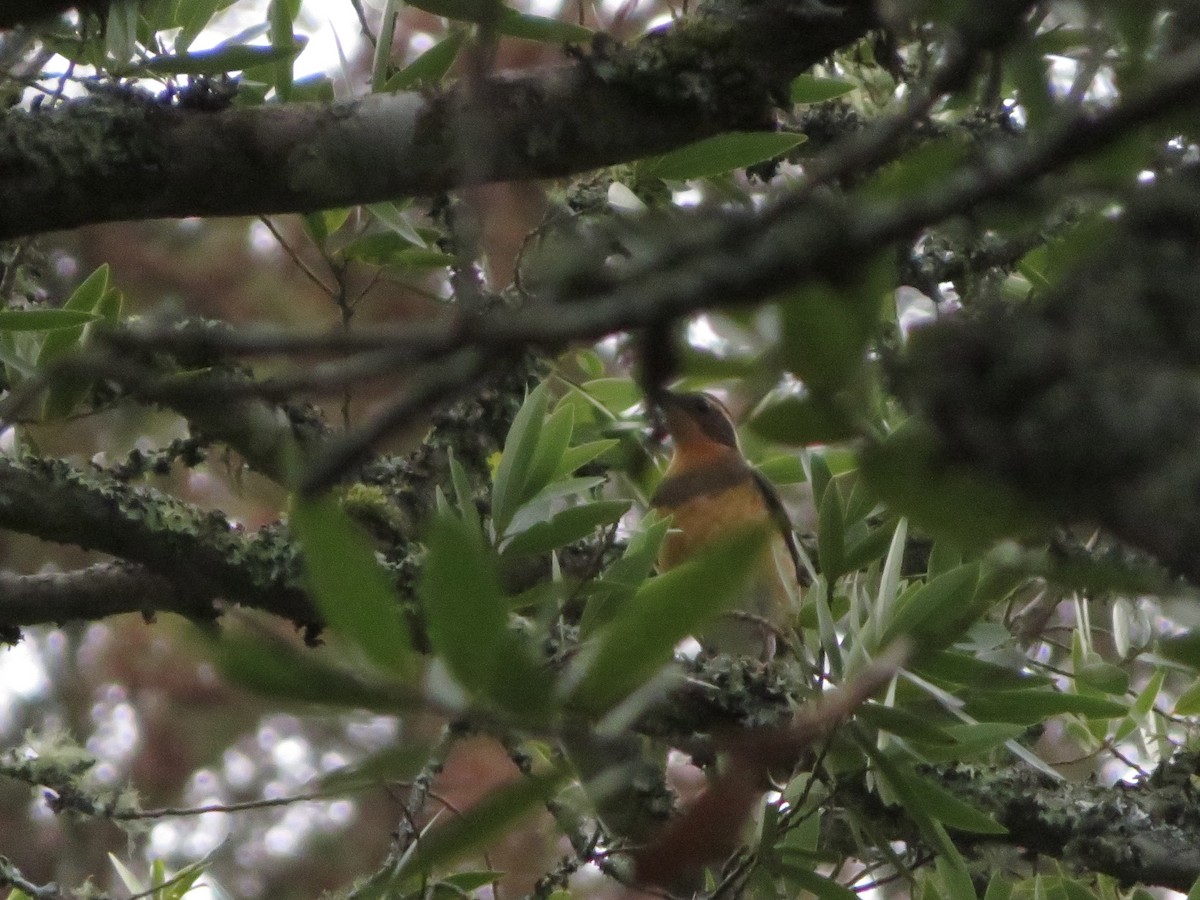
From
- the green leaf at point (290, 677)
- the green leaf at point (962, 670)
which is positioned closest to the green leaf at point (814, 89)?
the green leaf at point (962, 670)

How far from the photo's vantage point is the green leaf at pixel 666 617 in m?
0.62

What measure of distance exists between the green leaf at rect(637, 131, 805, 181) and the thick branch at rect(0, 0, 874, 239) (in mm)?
219

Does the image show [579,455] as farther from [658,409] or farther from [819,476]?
[658,409]

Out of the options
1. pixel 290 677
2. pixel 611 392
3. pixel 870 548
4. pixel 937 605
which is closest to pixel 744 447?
pixel 611 392

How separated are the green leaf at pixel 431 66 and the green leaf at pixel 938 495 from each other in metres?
1.43

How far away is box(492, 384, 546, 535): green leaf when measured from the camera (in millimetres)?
2006

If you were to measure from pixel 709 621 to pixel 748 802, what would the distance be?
86 millimetres

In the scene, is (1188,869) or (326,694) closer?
(326,694)

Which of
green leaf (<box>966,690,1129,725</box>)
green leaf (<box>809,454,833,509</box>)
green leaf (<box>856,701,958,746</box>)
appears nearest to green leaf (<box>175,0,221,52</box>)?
green leaf (<box>809,454,833,509</box>)

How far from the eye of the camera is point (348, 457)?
2.11 ft

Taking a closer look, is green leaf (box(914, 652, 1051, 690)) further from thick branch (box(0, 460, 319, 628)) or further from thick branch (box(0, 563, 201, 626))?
thick branch (box(0, 563, 201, 626))

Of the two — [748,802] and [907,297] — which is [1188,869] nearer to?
[907,297]

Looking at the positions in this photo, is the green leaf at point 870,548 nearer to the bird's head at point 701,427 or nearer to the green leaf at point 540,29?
the green leaf at point 540,29

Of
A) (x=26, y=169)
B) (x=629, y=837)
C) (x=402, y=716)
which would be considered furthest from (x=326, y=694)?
(x=629, y=837)
